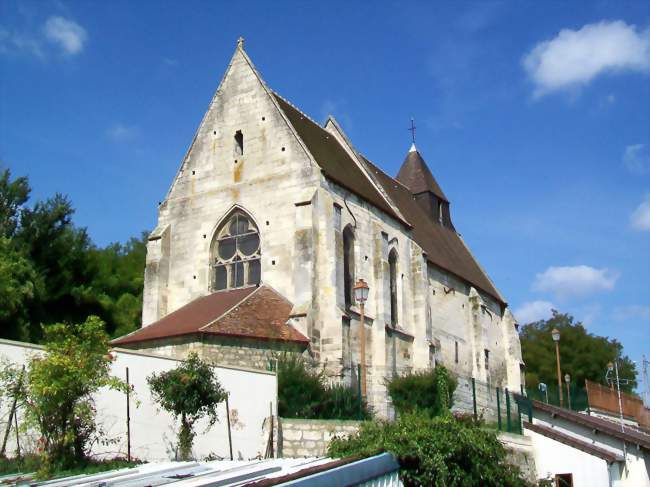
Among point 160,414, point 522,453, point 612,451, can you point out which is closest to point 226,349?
point 160,414

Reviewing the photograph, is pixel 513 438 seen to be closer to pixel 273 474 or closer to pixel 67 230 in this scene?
pixel 273 474

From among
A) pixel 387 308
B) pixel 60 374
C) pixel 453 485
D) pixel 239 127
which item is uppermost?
pixel 239 127

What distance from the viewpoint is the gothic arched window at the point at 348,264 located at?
79.7ft

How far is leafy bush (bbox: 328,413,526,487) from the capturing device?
10.8m

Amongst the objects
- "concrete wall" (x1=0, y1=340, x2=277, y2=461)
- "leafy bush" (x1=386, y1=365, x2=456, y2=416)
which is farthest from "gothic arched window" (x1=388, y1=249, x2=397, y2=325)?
"concrete wall" (x1=0, y1=340, x2=277, y2=461)

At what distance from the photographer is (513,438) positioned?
17781mm

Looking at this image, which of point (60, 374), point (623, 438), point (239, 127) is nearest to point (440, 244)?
point (239, 127)

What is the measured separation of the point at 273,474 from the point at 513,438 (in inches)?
388

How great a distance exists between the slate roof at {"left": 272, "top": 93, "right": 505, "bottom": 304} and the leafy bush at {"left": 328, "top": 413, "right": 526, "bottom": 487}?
13258 mm

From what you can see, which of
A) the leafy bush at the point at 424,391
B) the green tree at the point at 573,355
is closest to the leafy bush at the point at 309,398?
the leafy bush at the point at 424,391

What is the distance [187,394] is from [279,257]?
394 inches

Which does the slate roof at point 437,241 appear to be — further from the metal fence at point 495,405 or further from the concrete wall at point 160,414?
the concrete wall at point 160,414

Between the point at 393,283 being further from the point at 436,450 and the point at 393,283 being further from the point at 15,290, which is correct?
the point at 436,450

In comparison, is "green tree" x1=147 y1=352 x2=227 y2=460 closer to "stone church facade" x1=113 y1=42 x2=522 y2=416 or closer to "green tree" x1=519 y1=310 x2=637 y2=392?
"stone church facade" x1=113 y1=42 x2=522 y2=416
